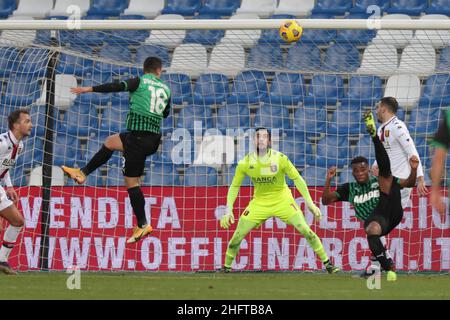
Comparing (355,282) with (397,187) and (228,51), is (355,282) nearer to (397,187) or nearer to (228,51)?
(397,187)

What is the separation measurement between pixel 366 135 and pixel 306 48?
2.23 metres

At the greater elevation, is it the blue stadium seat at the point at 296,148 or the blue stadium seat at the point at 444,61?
the blue stadium seat at the point at 444,61

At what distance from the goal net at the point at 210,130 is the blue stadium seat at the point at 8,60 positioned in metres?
0.05

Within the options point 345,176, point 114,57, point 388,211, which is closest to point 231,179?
point 345,176

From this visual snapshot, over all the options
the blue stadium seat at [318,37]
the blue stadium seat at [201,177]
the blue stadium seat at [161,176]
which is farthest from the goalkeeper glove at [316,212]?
the blue stadium seat at [318,37]

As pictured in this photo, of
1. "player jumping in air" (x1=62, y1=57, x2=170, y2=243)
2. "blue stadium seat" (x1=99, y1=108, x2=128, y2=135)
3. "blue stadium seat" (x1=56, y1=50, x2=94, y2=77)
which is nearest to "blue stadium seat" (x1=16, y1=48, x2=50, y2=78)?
"blue stadium seat" (x1=56, y1=50, x2=94, y2=77)

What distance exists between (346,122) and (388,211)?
15.2ft

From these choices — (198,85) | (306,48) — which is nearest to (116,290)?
(198,85)

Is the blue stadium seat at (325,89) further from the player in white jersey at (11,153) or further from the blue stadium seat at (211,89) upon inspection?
the player in white jersey at (11,153)

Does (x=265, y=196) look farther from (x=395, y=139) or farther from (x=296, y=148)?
(x=296, y=148)

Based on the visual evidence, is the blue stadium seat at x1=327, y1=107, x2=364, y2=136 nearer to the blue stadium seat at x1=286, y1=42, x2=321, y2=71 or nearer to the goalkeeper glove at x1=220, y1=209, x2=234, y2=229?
the blue stadium seat at x1=286, y1=42, x2=321, y2=71

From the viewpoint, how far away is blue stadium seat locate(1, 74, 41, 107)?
54.1 feet

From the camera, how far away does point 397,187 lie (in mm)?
12398

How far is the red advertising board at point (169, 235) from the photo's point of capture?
15.2 metres
